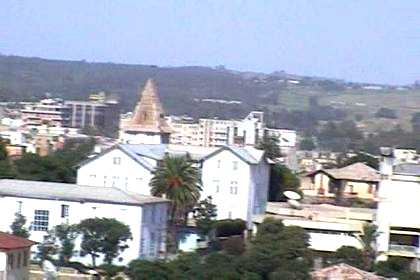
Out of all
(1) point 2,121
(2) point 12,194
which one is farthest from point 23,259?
(1) point 2,121

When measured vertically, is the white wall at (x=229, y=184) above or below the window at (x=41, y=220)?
above

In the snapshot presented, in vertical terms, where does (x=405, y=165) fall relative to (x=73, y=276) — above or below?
above

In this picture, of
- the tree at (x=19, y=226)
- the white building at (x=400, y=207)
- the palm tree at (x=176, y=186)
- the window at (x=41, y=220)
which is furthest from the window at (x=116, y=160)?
the white building at (x=400, y=207)

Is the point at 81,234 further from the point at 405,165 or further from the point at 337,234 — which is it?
the point at 405,165

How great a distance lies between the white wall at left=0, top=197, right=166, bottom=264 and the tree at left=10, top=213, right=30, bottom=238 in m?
0.18

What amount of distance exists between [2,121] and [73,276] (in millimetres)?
83837

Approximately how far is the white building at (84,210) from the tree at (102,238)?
31.9 inches

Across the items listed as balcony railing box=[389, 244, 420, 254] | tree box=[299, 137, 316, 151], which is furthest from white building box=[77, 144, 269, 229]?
tree box=[299, 137, 316, 151]

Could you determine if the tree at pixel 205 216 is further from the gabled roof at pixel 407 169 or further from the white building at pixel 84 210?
the gabled roof at pixel 407 169

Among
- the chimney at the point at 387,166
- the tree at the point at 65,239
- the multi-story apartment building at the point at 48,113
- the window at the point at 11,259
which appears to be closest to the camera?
the window at the point at 11,259

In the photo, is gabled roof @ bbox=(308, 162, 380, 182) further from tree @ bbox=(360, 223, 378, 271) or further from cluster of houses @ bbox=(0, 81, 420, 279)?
tree @ bbox=(360, 223, 378, 271)

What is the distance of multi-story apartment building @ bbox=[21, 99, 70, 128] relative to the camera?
14981 centimetres

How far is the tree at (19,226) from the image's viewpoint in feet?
145

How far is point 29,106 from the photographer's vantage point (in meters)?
162
